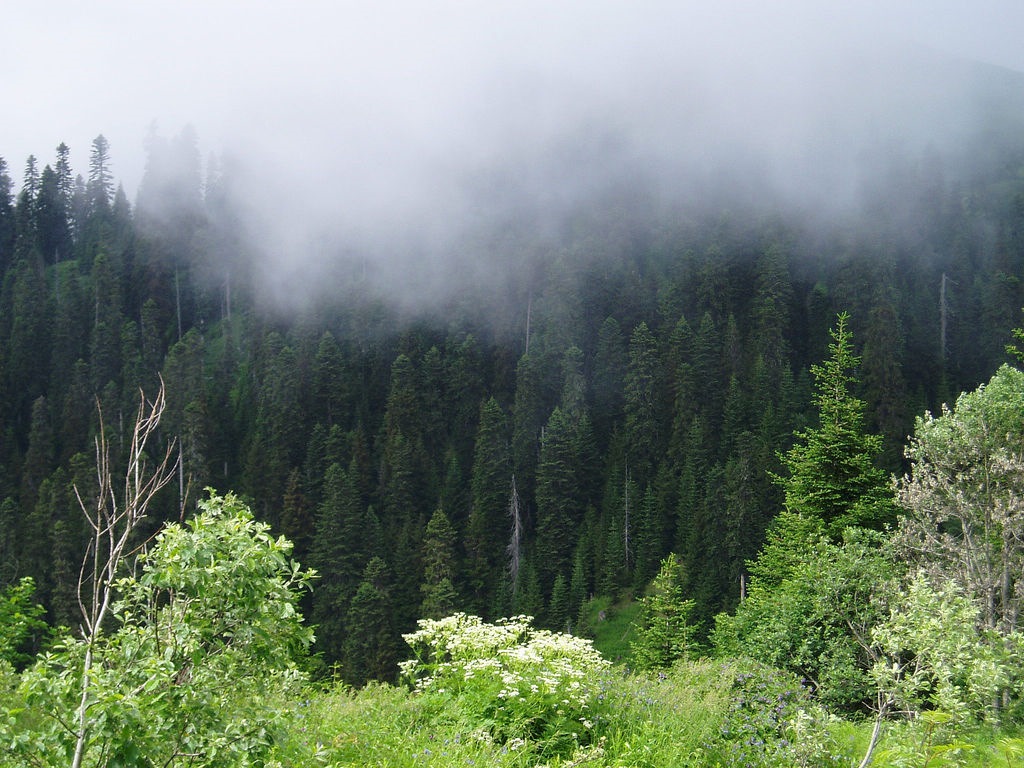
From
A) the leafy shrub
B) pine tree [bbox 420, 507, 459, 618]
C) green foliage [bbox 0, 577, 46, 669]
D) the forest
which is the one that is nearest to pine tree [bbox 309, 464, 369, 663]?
the forest

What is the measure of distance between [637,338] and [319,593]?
40237mm

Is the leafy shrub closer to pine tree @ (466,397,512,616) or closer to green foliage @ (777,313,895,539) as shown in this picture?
green foliage @ (777,313,895,539)

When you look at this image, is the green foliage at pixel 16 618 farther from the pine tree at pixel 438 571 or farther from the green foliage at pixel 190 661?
the pine tree at pixel 438 571

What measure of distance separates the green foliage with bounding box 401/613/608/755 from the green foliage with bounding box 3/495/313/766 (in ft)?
12.4

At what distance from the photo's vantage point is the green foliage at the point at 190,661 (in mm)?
4406

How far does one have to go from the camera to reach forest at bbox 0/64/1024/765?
199 feet

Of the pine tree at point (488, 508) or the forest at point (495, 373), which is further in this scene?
the pine tree at point (488, 508)

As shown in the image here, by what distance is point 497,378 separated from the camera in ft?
275

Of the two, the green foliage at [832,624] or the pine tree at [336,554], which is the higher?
the green foliage at [832,624]

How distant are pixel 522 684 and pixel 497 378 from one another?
75.0 m

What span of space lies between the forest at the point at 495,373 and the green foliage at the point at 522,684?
90.8 ft

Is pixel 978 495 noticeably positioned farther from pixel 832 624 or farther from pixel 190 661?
pixel 190 661

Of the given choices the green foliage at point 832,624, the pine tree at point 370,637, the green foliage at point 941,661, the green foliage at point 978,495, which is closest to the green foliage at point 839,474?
the green foliage at point 978,495

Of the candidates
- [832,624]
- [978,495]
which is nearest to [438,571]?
[832,624]
